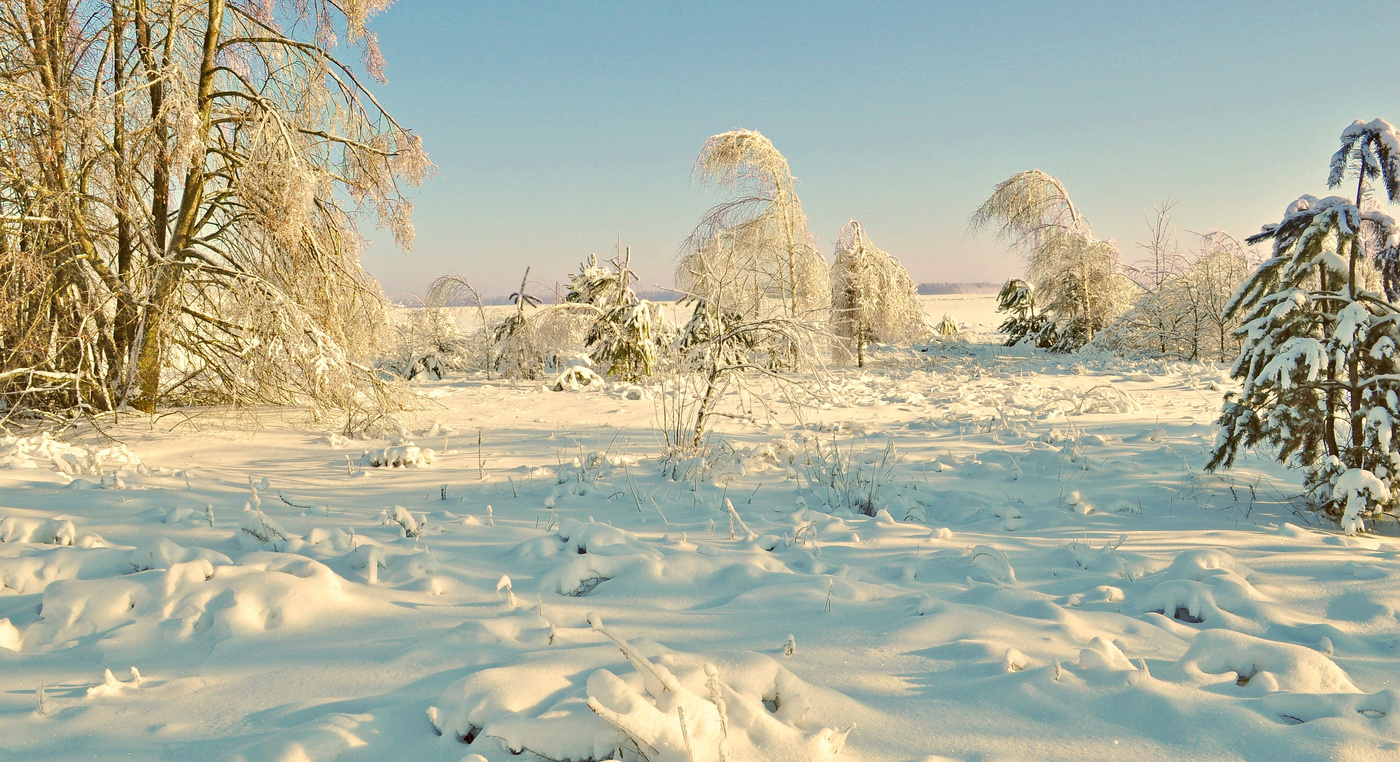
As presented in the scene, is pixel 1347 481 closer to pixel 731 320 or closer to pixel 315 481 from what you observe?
pixel 731 320

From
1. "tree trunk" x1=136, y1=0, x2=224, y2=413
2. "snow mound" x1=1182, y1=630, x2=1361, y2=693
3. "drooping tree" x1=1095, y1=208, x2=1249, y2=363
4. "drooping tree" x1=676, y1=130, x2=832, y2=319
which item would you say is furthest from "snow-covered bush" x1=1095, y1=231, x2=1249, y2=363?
"tree trunk" x1=136, y1=0, x2=224, y2=413

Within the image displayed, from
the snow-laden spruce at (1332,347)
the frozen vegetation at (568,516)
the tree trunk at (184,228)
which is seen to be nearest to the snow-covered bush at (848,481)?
the frozen vegetation at (568,516)

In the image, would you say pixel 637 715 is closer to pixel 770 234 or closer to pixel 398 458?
pixel 398 458

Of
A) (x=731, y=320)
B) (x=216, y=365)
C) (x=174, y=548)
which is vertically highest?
(x=731, y=320)

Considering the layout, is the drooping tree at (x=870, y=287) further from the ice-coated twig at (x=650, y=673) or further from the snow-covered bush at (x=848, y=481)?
the ice-coated twig at (x=650, y=673)

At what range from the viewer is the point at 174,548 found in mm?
2797

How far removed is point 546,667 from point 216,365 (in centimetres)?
631

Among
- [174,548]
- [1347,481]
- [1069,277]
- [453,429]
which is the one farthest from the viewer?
[1069,277]

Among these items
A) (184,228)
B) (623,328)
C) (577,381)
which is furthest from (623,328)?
(184,228)

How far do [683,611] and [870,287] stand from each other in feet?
42.9

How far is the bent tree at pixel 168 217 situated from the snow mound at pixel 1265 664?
20.4ft

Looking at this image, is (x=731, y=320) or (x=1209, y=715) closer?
(x=1209, y=715)

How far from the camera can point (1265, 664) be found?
2062 mm

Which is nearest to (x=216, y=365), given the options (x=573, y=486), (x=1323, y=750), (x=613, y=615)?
(x=573, y=486)
